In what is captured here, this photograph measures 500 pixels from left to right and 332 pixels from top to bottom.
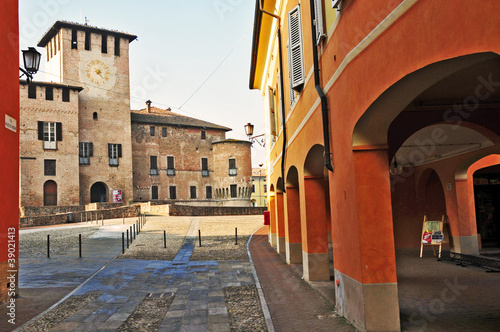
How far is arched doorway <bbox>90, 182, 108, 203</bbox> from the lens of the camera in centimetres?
4522

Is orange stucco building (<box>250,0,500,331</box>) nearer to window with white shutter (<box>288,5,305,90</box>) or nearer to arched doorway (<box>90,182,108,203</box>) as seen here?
window with white shutter (<box>288,5,305,90</box>)

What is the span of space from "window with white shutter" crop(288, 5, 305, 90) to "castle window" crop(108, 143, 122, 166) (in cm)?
3942

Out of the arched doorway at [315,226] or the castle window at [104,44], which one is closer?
the arched doorway at [315,226]

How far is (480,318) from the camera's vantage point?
5980 mm

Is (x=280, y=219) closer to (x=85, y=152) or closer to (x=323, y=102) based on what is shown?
(x=323, y=102)

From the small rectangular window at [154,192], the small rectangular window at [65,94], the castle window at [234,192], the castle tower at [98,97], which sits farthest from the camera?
the castle window at [234,192]

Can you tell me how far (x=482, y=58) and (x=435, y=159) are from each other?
11.8 meters

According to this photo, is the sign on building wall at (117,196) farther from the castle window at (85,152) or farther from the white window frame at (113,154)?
the castle window at (85,152)

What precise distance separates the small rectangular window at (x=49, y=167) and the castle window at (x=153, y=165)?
11858 mm

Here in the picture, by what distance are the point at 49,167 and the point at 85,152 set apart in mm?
4194

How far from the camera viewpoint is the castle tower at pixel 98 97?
145 feet

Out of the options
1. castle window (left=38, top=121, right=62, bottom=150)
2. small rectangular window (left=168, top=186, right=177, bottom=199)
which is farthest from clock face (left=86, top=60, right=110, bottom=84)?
small rectangular window (left=168, top=186, right=177, bottom=199)

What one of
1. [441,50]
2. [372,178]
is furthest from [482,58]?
[372,178]

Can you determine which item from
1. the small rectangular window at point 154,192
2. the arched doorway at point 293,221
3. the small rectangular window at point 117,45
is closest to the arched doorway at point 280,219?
the arched doorway at point 293,221
